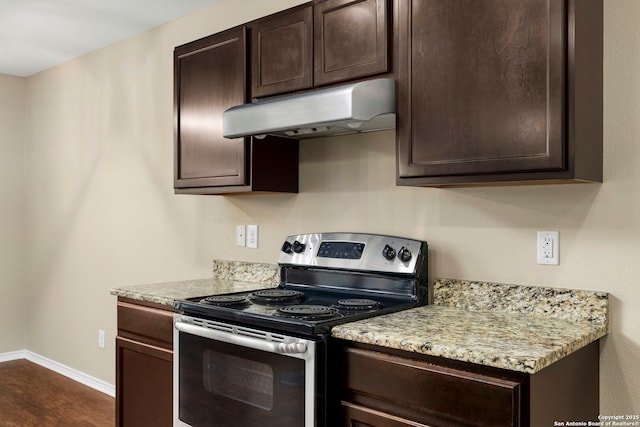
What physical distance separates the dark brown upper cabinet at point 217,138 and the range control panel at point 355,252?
1.02 ft

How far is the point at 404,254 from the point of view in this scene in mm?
2174

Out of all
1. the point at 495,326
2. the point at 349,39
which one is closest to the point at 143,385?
the point at 495,326

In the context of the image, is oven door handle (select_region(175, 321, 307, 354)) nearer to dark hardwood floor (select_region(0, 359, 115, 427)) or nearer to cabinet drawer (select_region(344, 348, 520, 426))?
cabinet drawer (select_region(344, 348, 520, 426))

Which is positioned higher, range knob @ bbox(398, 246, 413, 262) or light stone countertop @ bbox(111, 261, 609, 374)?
range knob @ bbox(398, 246, 413, 262)

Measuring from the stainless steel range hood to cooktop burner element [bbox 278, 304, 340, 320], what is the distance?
656mm

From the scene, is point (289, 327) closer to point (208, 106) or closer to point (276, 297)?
point (276, 297)

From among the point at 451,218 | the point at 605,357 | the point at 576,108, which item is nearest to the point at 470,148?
the point at 576,108

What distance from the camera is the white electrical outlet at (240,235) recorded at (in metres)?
2.96

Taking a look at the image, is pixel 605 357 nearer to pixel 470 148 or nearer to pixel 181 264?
pixel 470 148

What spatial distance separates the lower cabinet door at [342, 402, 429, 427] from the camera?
1.57 m

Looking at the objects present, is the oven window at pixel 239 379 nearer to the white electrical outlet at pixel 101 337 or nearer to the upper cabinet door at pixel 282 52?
the upper cabinet door at pixel 282 52

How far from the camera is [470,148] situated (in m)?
1.74

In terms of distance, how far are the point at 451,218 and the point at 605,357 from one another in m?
0.71

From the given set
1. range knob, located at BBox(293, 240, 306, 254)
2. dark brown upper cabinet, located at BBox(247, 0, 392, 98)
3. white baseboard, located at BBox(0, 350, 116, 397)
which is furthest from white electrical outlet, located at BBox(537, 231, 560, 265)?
white baseboard, located at BBox(0, 350, 116, 397)
